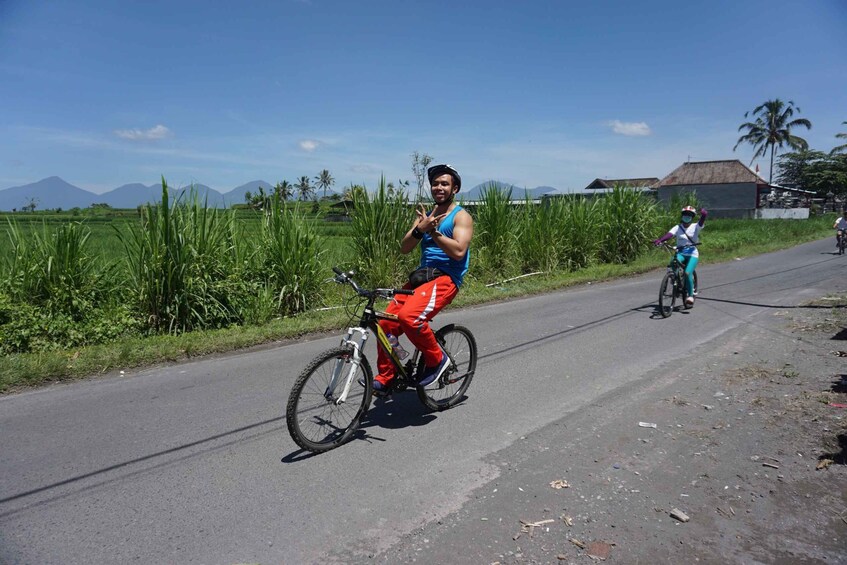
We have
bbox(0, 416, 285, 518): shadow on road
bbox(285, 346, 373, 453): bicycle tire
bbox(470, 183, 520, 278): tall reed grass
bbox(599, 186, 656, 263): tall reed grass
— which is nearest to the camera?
bbox(0, 416, 285, 518): shadow on road

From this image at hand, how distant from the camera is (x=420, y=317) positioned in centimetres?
458

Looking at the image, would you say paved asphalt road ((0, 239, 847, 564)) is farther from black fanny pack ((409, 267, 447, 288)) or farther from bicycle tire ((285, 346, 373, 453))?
black fanny pack ((409, 267, 447, 288))

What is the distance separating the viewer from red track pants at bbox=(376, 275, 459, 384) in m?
4.57

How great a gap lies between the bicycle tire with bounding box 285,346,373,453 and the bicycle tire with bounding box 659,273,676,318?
22.7 ft

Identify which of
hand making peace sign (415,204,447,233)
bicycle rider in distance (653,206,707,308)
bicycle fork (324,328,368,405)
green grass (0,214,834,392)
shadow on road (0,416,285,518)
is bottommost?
shadow on road (0,416,285,518)

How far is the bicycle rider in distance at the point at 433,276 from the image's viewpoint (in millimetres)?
4570

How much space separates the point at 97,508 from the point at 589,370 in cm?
497

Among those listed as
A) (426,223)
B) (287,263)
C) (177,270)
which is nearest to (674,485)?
(426,223)

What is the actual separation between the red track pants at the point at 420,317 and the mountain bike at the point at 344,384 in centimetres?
8

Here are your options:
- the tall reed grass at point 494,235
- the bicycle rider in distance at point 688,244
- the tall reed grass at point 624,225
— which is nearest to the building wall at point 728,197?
the tall reed grass at point 624,225

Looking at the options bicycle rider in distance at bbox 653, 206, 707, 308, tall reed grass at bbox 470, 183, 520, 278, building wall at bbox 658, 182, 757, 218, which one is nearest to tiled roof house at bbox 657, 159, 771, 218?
building wall at bbox 658, 182, 757, 218

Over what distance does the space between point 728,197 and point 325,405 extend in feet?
195

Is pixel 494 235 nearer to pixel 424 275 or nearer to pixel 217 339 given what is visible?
pixel 217 339

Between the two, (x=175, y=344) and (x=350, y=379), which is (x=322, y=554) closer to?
(x=350, y=379)
